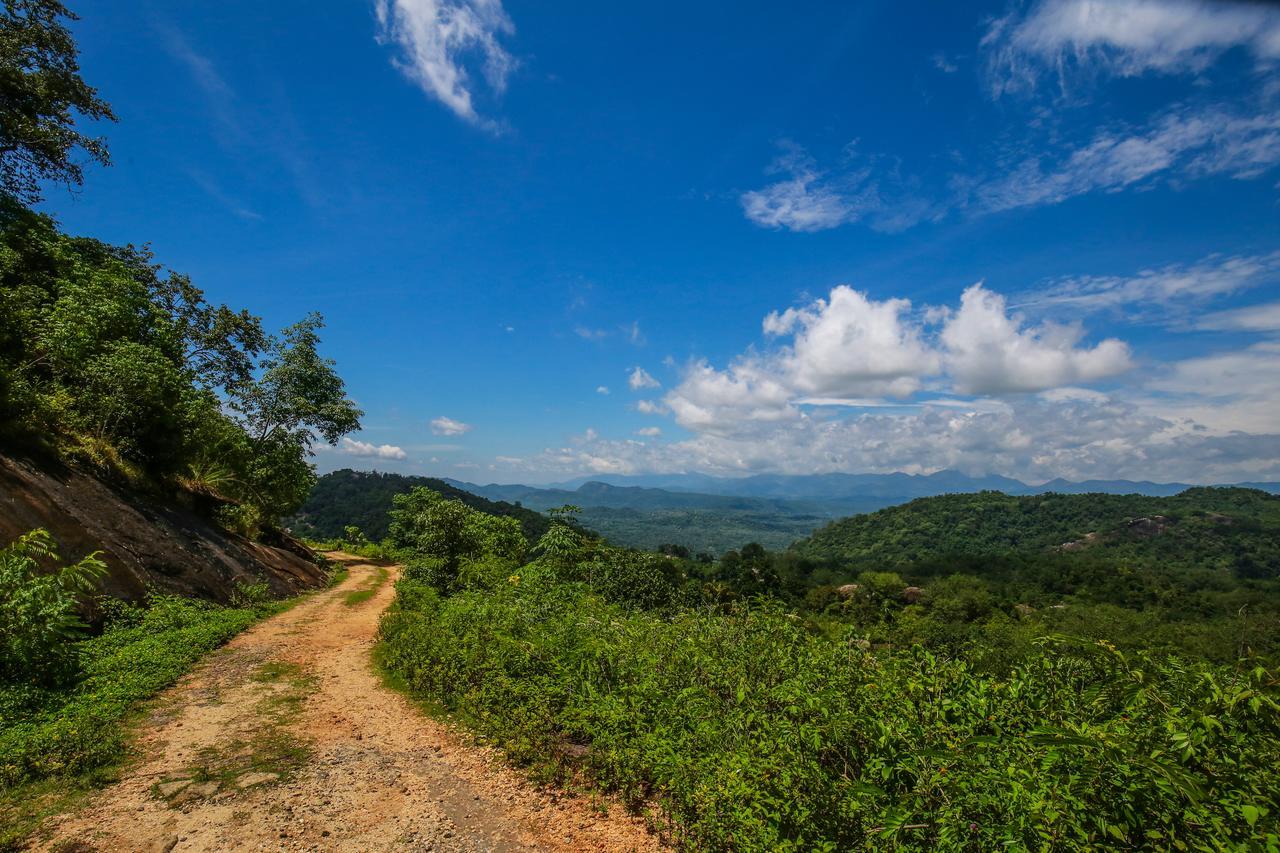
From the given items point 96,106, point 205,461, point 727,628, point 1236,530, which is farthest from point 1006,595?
point 1236,530

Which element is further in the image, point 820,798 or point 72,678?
point 72,678

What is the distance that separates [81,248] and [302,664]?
78.9 feet

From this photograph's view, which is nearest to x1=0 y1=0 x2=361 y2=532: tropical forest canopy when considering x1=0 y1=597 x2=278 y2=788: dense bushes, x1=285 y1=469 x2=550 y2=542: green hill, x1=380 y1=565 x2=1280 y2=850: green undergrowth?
x1=0 y1=597 x2=278 y2=788: dense bushes

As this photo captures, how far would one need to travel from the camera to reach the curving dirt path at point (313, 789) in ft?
16.7

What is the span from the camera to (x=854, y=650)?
5.82 metres

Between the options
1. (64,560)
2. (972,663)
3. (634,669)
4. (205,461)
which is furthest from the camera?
(205,461)

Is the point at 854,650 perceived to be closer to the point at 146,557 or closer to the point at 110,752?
the point at 110,752

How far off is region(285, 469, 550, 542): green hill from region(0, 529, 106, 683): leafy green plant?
40.6m

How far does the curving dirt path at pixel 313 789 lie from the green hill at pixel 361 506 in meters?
40.1

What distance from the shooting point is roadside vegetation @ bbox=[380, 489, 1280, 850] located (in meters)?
2.84

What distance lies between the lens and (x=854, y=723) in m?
4.55

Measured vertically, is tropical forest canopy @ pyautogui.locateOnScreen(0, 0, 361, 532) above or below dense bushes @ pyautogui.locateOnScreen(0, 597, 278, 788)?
above

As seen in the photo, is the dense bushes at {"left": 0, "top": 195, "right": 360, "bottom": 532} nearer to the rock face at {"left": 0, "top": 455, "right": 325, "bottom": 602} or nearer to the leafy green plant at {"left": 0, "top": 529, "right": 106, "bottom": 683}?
the rock face at {"left": 0, "top": 455, "right": 325, "bottom": 602}

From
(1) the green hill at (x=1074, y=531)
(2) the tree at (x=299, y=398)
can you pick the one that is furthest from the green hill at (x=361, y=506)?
(1) the green hill at (x=1074, y=531)
